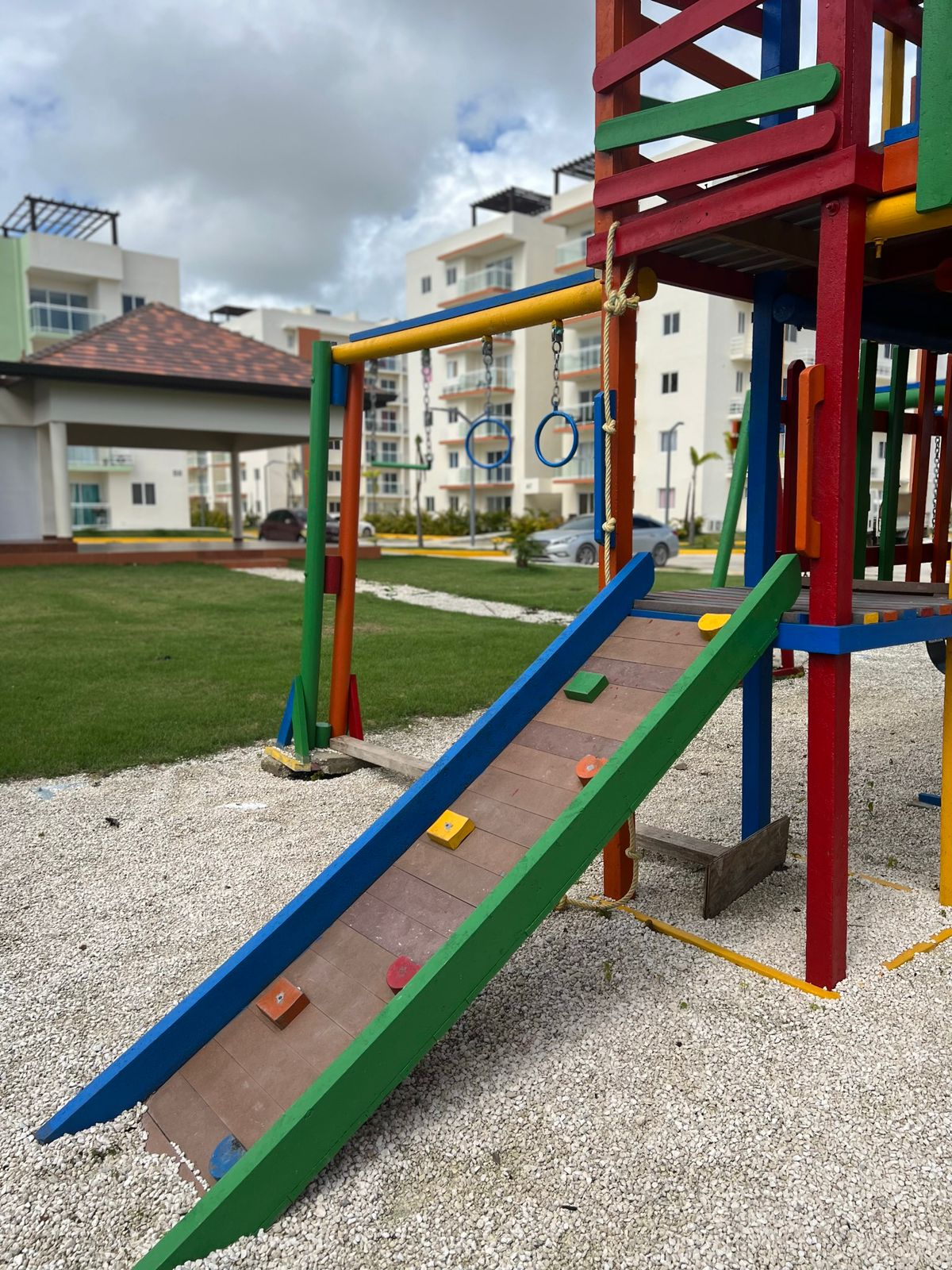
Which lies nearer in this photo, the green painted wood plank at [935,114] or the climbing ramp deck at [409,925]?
the climbing ramp deck at [409,925]

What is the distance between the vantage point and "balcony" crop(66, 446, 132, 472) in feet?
139

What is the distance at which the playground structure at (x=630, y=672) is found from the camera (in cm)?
241

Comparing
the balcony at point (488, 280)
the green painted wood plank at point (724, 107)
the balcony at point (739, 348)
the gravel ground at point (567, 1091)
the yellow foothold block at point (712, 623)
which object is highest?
the balcony at point (488, 280)

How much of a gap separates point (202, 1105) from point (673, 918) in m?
1.96

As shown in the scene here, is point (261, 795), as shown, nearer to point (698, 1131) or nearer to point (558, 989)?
point (558, 989)

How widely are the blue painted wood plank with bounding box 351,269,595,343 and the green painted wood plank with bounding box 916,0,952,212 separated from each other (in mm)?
1314

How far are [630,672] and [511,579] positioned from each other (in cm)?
1465

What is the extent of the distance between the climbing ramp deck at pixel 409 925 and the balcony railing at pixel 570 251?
149ft

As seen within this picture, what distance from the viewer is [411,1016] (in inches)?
91.0

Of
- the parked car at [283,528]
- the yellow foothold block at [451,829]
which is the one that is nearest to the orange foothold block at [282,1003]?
the yellow foothold block at [451,829]

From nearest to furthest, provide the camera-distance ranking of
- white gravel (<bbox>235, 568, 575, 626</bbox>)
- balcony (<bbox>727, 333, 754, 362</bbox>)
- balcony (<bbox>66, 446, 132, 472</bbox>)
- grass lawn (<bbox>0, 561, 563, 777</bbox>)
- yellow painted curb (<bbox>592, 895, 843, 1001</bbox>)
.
A: yellow painted curb (<bbox>592, 895, 843, 1001</bbox>), grass lawn (<bbox>0, 561, 563, 777</bbox>), white gravel (<bbox>235, 568, 575, 626</bbox>), balcony (<bbox>727, 333, 754, 362</bbox>), balcony (<bbox>66, 446, 132, 472</bbox>)

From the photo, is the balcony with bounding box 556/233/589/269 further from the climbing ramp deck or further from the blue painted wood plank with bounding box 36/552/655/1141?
the climbing ramp deck

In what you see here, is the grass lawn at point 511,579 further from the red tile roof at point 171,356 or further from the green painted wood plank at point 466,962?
the green painted wood plank at point 466,962

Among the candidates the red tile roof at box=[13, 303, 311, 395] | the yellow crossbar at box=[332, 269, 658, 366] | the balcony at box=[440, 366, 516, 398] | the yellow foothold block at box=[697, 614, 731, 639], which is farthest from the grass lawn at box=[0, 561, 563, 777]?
the balcony at box=[440, 366, 516, 398]
